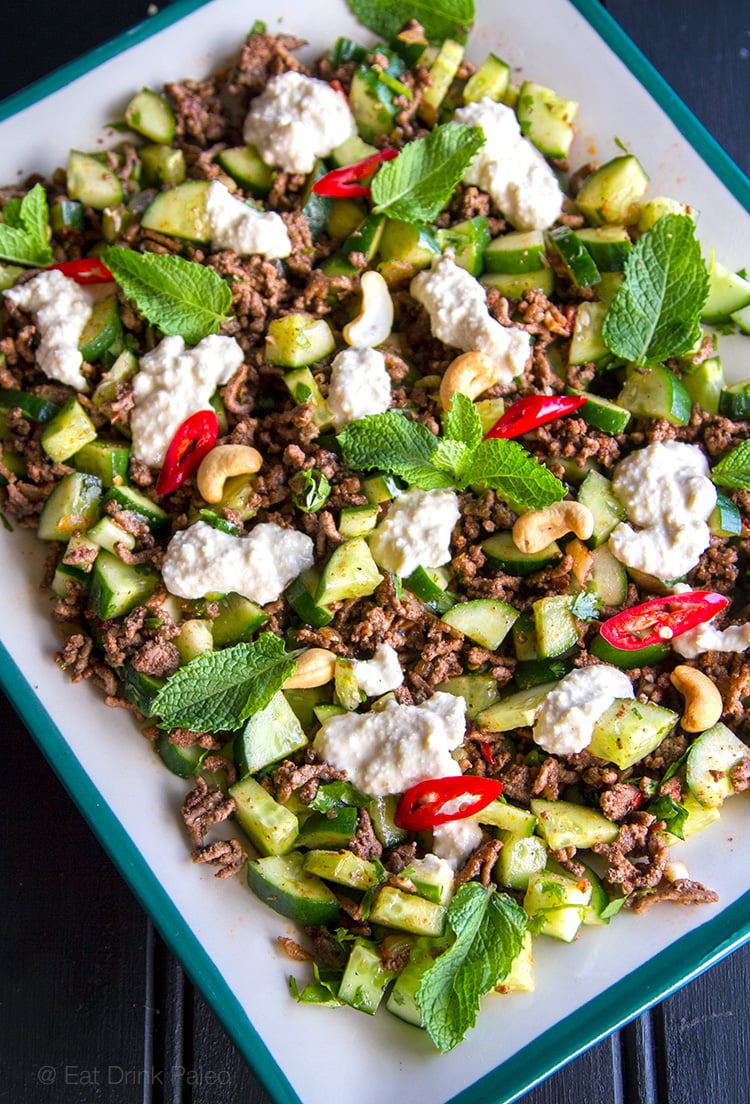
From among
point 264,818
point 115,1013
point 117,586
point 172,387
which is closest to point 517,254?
point 172,387

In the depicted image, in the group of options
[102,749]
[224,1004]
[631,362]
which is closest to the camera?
[224,1004]

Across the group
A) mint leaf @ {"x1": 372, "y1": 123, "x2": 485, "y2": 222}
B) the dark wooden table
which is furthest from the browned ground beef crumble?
the dark wooden table

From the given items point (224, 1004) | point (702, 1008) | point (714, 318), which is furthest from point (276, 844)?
point (714, 318)

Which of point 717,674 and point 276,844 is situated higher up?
point 276,844

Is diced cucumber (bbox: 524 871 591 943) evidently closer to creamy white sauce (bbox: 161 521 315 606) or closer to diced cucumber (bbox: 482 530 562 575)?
diced cucumber (bbox: 482 530 562 575)

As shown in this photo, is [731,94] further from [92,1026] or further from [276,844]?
[92,1026]
